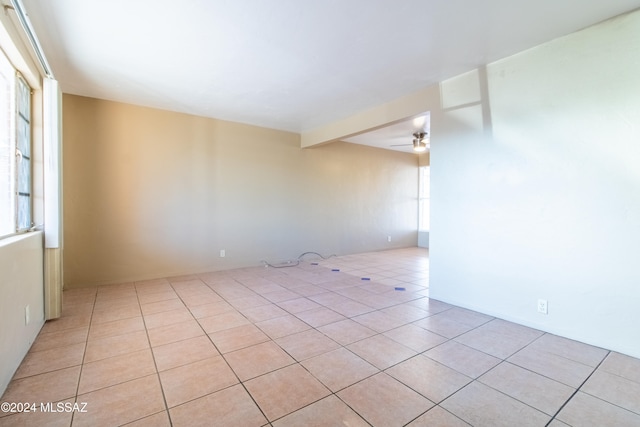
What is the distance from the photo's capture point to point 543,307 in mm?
2582

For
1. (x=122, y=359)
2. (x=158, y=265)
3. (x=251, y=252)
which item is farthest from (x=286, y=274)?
(x=122, y=359)

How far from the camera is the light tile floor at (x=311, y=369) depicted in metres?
1.54

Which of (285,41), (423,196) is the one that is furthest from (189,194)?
(423,196)

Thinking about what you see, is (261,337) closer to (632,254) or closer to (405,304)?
(405,304)

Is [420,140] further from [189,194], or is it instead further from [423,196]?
[189,194]

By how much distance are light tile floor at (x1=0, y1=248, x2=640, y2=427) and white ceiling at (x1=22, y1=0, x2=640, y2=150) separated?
2569 mm

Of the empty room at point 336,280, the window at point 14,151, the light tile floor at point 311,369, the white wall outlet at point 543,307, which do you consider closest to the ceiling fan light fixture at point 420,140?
the empty room at point 336,280

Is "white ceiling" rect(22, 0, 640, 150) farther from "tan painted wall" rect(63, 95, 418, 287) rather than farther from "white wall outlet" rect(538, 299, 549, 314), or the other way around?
"white wall outlet" rect(538, 299, 549, 314)

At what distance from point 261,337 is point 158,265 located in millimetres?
2779

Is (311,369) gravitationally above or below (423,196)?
below

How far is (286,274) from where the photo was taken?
4688 mm

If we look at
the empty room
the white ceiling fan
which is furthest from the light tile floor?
the white ceiling fan

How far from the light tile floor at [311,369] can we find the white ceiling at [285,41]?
2.57 m

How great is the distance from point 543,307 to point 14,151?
4668 mm
